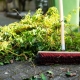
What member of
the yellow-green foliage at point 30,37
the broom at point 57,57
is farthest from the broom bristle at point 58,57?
the yellow-green foliage at point 30,37

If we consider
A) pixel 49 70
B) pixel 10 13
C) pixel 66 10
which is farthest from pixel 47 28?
pixel 10 13

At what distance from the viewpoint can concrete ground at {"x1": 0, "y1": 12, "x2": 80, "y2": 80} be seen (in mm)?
2172

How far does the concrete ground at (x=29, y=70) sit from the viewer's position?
2172mm

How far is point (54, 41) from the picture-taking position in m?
2.62

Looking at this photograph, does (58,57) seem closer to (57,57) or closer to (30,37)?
(57,57)

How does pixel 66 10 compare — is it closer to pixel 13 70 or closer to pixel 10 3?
pixel 13 70

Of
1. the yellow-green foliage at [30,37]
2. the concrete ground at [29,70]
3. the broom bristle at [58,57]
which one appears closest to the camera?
the concrete ground at [29,70]

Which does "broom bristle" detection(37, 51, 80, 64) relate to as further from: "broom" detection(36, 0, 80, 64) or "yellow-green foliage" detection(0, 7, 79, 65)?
"yellow-green foliage" detection(0, 7, 79, 65)

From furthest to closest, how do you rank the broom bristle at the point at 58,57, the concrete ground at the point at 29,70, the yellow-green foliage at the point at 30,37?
the yellow-green foliage at the point at 30,37
the broom bristle at the point at 58,57
the concrete ground at the point at 29,70

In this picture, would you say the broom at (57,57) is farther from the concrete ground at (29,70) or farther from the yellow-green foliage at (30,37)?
the yellow-green foliage at (30,37)

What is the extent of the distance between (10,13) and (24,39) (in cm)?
261

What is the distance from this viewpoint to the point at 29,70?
2.30 m

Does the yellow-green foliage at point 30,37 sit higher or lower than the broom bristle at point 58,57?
higher

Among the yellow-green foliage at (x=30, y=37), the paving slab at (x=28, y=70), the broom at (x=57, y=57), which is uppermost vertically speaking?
the yellow-green foliage at (x=30, y=37)
